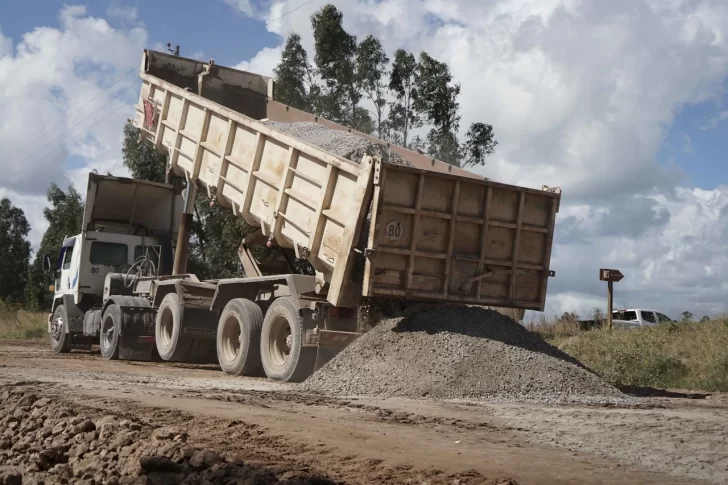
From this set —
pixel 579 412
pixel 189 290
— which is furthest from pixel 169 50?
pixel 579 412

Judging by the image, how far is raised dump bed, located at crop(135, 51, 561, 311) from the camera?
32.9 ft

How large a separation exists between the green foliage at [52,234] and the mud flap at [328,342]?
106 ft

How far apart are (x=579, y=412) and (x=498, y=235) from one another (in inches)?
117

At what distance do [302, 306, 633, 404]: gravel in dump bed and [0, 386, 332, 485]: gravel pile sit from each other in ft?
11.0

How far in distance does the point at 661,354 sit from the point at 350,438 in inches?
367

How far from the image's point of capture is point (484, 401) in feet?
30.0

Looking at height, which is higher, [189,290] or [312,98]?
[312,98]

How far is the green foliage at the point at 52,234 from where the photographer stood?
43.0 meters

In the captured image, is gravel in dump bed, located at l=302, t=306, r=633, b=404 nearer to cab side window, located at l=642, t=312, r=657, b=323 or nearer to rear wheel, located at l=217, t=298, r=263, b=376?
rear wheel, located at l=217, t=298, r=263, b=376

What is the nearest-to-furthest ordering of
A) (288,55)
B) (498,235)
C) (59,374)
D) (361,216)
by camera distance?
(361,216)
(498,235)
(59,374)
(288,55)

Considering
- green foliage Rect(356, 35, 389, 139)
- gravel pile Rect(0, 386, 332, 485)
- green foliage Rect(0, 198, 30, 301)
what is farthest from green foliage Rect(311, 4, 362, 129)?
green foliage Rect(0, 198, 30, 301)

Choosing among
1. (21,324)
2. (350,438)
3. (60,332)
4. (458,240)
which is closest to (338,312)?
(458,240)

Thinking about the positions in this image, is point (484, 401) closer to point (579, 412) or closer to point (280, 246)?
point (579, 412)

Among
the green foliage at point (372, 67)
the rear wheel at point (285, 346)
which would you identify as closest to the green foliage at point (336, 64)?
the green foliage at point (372, 67)
